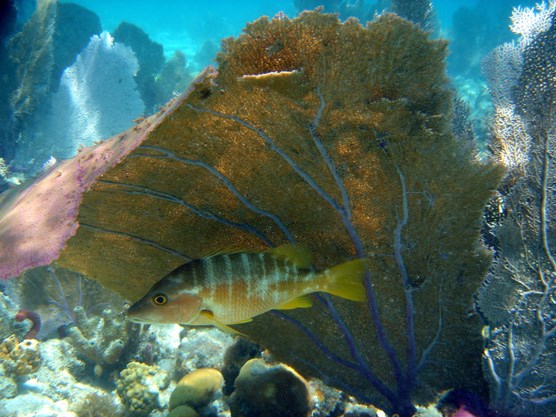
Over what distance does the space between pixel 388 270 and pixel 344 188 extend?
71 centimetres

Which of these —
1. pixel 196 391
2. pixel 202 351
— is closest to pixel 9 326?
pixel 202 351

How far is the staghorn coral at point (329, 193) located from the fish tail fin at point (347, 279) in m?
0.30

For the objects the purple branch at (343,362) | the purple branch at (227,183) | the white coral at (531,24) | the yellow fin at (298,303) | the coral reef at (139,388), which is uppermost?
the white coral at (531,24)

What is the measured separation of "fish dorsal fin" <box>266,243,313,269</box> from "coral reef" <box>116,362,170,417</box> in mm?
3223

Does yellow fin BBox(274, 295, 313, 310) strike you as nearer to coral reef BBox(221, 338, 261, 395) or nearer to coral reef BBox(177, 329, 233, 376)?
coral reef BBox(221, 338, 261, 395)

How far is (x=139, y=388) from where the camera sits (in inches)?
164

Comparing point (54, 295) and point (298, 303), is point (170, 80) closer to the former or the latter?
point (54, 295)

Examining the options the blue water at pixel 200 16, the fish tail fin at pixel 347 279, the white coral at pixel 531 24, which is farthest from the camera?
the blue water at pixel 200 16

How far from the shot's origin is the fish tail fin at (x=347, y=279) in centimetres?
209

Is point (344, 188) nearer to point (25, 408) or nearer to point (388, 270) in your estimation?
point (388, 270)

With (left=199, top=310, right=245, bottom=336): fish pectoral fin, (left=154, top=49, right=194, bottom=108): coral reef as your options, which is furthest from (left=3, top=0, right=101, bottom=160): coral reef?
(left=199, top=310, right=245, bottom=336): fish pectoral fin

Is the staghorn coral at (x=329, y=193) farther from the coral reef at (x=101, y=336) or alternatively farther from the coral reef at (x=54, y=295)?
the coral reef at (x=54, y=295)

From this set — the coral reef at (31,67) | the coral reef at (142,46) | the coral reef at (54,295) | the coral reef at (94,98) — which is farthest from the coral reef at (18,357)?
the coral reef at (142,46)

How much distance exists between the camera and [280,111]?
1923 mm
